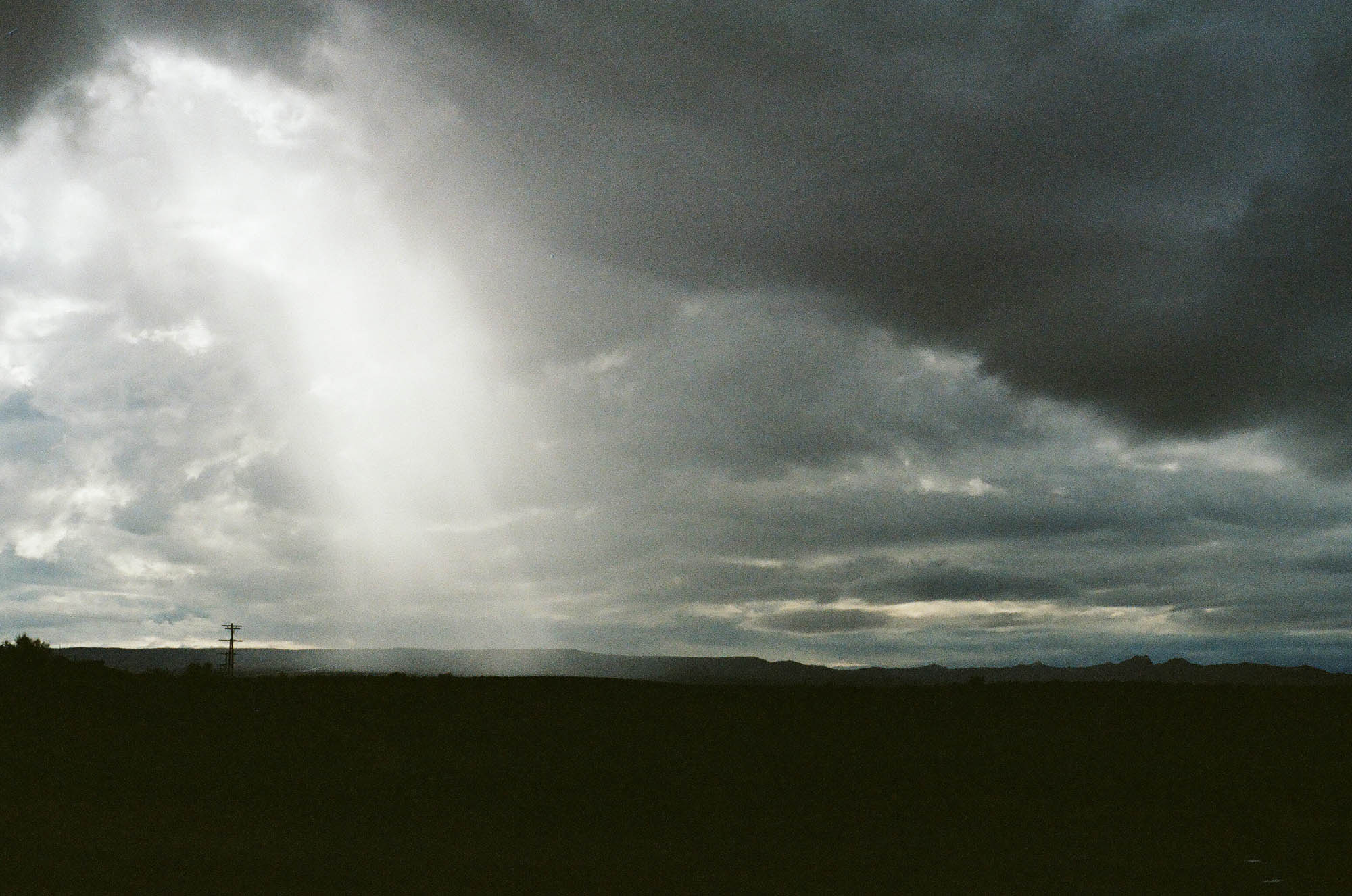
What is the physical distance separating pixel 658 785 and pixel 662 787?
0.29m

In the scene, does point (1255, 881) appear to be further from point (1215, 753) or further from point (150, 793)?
point (150, 793)

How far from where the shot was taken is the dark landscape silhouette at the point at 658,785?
914 inches

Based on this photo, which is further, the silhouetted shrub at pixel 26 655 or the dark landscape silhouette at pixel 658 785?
the silhouetted shrub at pixel 26 655

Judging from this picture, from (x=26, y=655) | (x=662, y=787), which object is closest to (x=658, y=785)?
(x=662, y=787)

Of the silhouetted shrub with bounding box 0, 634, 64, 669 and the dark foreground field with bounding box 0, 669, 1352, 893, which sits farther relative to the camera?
the silhouetted shrub with bounding box 0, 634, 64, 669

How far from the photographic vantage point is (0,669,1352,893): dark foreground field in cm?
2311

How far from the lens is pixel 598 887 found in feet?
69.1

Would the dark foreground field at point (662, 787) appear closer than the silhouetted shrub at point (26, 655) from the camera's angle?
Yes

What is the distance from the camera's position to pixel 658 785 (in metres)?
36.7

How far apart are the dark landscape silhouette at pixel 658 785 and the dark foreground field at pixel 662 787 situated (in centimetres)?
16

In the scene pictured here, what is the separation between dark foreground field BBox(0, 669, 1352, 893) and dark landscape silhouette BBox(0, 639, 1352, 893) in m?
0.16

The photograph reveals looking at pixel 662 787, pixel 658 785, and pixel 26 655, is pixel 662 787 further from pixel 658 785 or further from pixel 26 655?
A: pixel 26 655

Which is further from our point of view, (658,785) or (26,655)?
(26,655)

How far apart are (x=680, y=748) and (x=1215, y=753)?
22.3 metres
